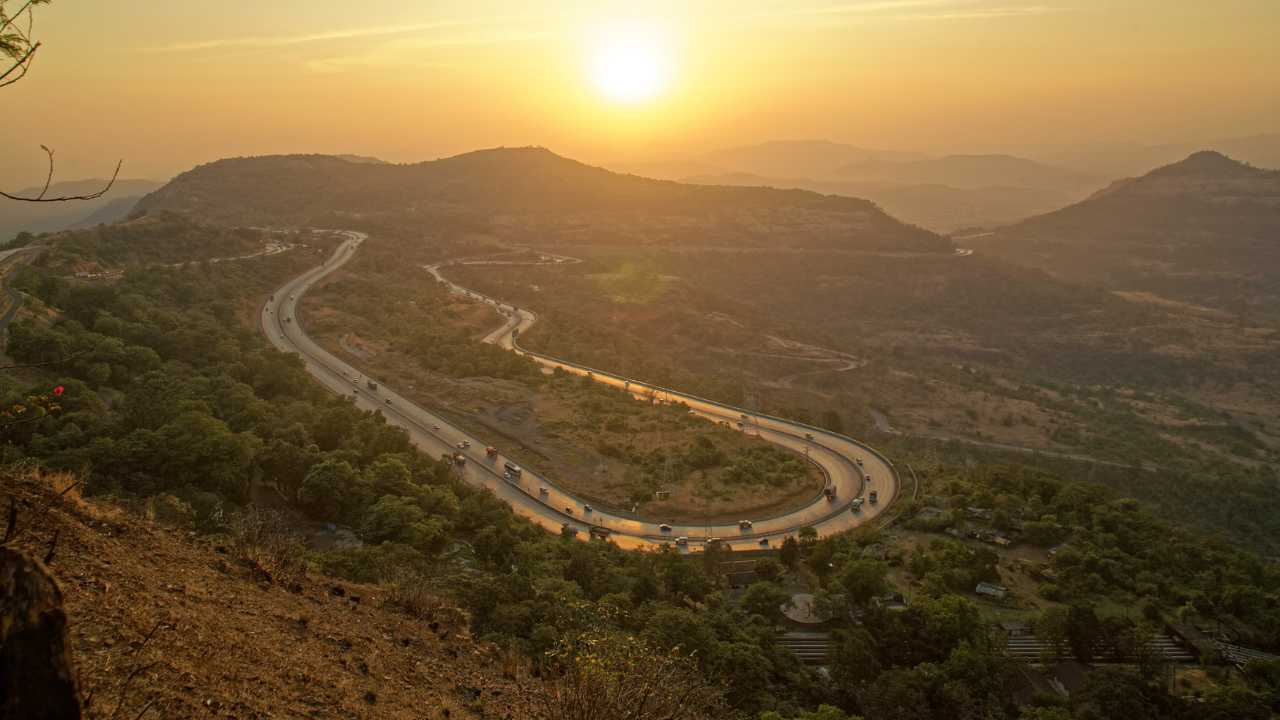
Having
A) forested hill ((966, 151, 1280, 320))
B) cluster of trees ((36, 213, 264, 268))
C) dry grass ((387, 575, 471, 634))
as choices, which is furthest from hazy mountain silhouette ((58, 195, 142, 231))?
forested hill ((966, 151, 1280, 320))

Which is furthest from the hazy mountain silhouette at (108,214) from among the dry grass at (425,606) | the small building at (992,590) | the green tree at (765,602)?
the small building at (992,590)

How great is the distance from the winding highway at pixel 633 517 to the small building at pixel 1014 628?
833 cm

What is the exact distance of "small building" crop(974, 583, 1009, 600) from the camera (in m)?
24.3

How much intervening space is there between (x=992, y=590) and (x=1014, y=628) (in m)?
1.99

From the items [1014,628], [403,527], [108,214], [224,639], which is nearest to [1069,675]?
[1014,628]

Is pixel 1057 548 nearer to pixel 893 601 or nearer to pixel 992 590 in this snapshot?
pixel 992 590

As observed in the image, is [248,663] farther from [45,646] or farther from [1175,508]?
[1175,508]

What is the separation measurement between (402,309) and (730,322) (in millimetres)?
36690

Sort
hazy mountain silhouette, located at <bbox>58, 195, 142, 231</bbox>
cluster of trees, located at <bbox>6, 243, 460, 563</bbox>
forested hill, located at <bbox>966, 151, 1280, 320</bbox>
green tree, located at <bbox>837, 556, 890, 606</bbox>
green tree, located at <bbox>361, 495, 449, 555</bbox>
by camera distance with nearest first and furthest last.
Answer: cluster of trees, located at <bbox>6, 243, 460, 563</bbox> → green tree, located at <bbox>361, 495, 449, 555</bbox> → green tree, located at <bbox>837, 556, 890, 606</bbox> → forested hill, located at <bbox>966, 151, 1280, 320</bbox> → hazy mountain silhouette, located at <bbox>58, 195, 142, 231</bbox>

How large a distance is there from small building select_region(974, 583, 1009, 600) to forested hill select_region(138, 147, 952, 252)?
97.9 metres

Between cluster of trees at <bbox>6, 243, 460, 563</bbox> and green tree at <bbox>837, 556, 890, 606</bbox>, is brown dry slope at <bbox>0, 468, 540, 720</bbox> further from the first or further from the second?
green tree at <bbox>837, 556, 890, 606</bbox>

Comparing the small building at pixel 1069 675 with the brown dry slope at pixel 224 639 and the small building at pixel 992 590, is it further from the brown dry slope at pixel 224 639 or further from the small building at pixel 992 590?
the brown dry slope at pixel 224 639

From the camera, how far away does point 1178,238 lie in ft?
408

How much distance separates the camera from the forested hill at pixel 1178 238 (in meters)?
109
